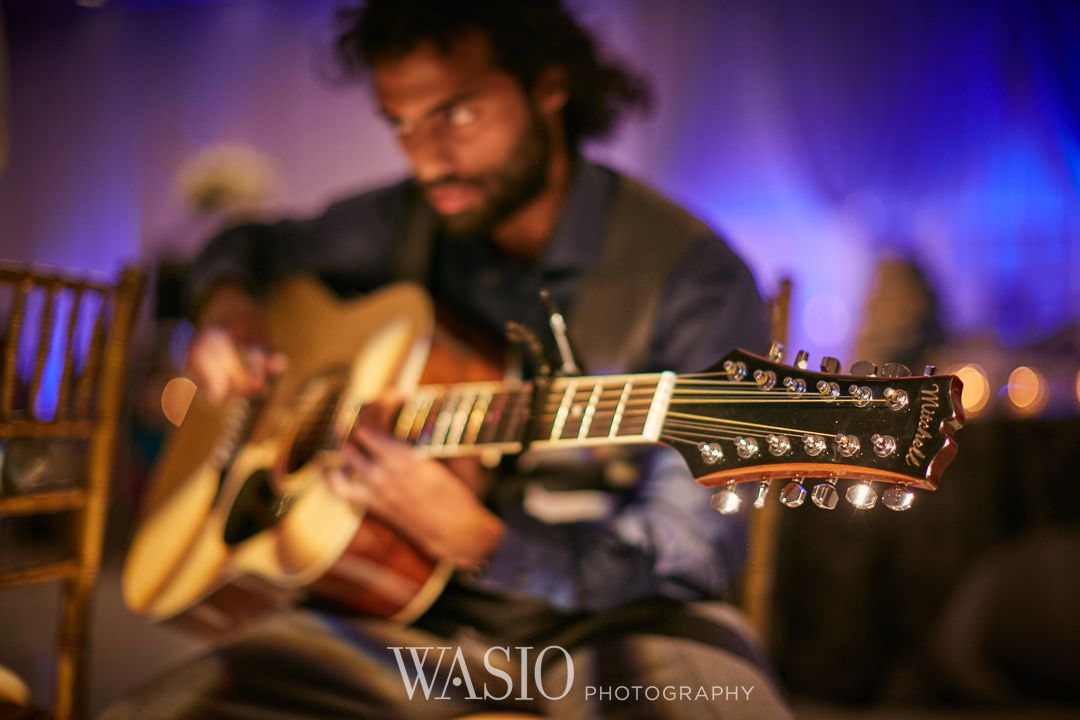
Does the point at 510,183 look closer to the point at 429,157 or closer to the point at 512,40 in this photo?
the point at 429,157

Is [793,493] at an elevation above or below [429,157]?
below

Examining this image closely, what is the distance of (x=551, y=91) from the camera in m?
1.68

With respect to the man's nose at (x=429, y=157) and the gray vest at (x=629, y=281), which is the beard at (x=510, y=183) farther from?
the gray vest at (x=629, y=281)

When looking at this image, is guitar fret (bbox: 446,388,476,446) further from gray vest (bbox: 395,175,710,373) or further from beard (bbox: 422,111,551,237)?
beard (bbox: 422,111,551,237)

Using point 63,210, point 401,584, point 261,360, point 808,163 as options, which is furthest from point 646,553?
point 63,210

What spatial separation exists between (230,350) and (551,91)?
912 millimetres

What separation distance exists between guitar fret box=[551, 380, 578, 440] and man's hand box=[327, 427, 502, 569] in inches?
8.6

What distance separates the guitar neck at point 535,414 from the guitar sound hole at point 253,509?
31 cm

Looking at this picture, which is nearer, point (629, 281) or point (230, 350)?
point (629, 281)

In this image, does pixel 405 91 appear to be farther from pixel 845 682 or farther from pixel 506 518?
pixel 845 682

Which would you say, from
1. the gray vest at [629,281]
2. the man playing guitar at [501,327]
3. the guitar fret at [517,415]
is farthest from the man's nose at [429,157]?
the guitar fret at [517,415]

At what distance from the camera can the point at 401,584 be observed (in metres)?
1.36

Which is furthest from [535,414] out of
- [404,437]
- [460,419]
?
[404,437]

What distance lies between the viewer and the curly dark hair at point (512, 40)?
162 centimetres
